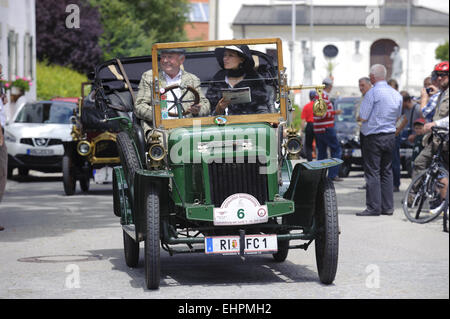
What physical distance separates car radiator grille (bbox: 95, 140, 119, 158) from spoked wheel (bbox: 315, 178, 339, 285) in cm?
960

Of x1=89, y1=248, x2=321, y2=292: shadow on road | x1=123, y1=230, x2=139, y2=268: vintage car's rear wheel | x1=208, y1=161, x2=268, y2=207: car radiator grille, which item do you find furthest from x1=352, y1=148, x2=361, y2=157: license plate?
x1=208, y1=161, x2=268, y2=207: car radiator grille

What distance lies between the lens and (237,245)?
780 centimetres

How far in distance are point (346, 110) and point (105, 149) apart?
27.4 feet

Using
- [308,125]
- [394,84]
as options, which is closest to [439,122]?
[394,84]

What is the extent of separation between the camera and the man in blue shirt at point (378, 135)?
1373 centimetres

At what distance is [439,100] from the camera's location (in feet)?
42.0

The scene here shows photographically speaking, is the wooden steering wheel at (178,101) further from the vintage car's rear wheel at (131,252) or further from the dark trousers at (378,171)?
the dark trousers at (378,171)

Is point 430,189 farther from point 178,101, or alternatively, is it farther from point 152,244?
point 152,244

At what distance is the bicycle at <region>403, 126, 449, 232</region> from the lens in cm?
1260

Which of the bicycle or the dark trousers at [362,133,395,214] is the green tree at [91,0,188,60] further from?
the bicycle

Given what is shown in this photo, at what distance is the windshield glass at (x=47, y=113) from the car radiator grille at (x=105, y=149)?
4664 mm

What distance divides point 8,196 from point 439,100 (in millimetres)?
7802

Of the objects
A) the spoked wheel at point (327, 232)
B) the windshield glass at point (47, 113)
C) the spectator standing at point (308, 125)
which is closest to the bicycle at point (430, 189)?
the spoked wheel at point (327, 232)
